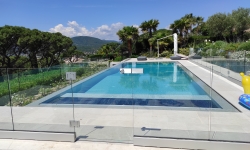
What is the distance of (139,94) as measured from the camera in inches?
221

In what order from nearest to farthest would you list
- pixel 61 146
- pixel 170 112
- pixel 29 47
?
pixel 61 146 → pixel 170 112 → pixel 29 47

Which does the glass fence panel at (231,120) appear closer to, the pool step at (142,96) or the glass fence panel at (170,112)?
the glass fence panel at (170,112)

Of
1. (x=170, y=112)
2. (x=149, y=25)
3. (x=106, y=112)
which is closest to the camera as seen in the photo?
(x=170, y=112)

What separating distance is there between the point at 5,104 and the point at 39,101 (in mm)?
1322

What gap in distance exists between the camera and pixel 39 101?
22.2 ft

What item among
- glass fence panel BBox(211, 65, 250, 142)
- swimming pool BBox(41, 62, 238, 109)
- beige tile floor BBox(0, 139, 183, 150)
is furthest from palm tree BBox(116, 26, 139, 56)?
beige tile floor BBox(0, 139, 183, 150)

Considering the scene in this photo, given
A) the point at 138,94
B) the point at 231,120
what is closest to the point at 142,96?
the point at 138,94

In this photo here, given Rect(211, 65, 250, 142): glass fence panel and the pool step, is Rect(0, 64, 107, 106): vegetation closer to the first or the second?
the pool step

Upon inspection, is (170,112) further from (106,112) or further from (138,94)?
(106,112)

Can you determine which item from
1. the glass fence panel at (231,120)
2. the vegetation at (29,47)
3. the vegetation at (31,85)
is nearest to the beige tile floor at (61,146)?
the glass fence panel at (231,120)

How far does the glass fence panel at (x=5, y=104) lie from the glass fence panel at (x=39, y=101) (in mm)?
115

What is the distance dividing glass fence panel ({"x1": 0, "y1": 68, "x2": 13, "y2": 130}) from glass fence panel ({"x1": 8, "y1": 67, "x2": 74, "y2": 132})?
0.12m

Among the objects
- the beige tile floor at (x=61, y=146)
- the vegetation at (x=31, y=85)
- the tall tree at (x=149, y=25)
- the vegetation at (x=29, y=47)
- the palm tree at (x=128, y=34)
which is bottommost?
the beige tile floor at (x=61, y=146)

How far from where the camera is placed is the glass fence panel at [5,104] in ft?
14.8
